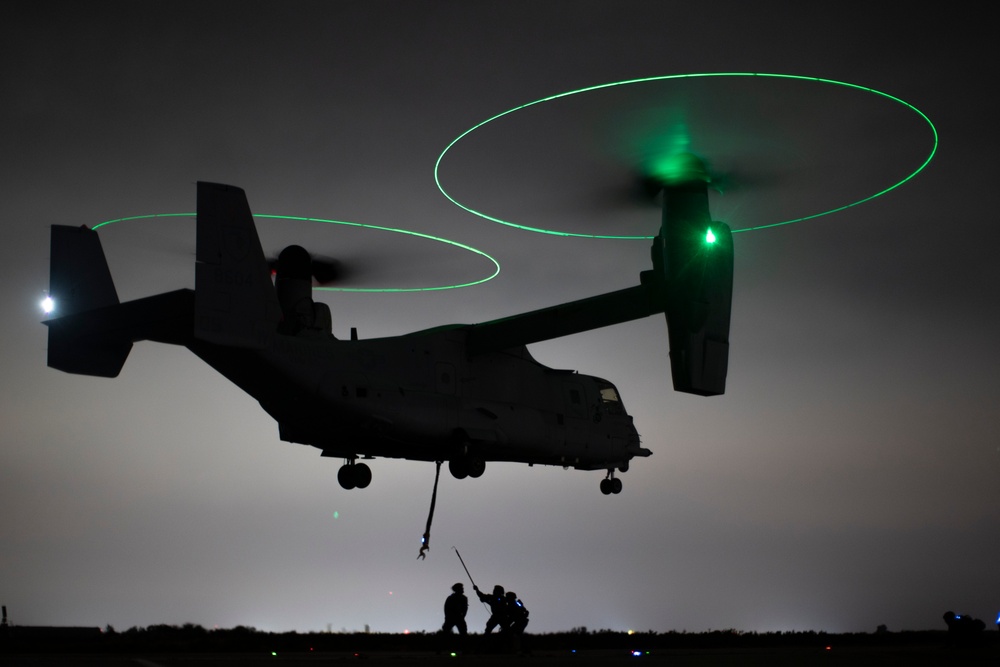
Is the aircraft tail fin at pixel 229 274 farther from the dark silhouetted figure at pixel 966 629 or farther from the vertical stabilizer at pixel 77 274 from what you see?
the dark silhouetted figure at pixel 966 629

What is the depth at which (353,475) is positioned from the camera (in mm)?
33656

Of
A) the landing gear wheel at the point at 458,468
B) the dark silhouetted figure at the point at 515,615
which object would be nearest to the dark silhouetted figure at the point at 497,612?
the dark silhouetted figure at the point at 515,615

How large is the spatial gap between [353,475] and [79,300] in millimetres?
10074

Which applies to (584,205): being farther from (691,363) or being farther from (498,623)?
(498,623)

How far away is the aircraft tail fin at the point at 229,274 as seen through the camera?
25.2 metres

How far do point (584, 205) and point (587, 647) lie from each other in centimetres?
1218

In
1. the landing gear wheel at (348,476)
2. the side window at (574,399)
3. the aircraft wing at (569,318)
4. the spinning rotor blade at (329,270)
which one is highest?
the spinning rotor blade at (329,270)

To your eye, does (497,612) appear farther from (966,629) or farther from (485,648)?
(966,629)

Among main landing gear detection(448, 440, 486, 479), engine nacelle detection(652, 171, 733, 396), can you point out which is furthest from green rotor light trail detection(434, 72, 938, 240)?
main landing gear detection(448, 440, 486, 479)

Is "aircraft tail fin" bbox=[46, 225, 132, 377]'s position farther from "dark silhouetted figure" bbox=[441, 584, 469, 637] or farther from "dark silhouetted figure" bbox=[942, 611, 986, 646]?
"dark silhouetted figure" bbox=[942, 611, 986, 646]

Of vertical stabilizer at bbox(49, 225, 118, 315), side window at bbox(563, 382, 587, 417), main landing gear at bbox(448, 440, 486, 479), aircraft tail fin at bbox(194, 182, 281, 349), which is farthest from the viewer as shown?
side window at bbox(563, 382, 587, 417)

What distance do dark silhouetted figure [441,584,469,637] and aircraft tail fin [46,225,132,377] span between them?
32.9 ft

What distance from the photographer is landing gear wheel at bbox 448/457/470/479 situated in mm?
33438

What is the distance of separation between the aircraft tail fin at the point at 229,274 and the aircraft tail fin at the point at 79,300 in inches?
126
